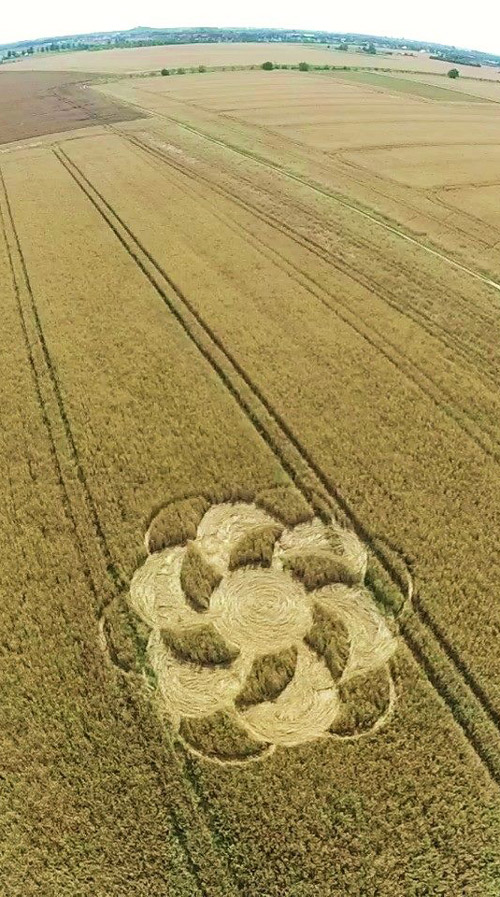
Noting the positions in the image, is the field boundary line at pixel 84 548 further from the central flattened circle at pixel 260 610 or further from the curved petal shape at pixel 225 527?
the central flattened circle at pixel 260 610

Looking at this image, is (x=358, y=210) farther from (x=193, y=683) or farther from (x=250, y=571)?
(x=193, y=683)

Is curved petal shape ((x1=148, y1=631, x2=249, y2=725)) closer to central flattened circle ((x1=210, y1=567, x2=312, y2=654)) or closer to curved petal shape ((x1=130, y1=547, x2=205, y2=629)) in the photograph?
central flattened circle ((x1=210, y1=567, x2=312, y2=654))

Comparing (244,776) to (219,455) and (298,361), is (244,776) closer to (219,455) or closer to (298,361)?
(219,455)

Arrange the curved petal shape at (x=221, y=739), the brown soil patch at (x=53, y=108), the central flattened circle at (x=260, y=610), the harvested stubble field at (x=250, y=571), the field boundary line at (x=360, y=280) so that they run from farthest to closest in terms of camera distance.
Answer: the brown soil patch at (x=53, y=108), the field boundary line at (x=360, y=280), the central flattened circle at (x=260, y=610), the curved petal shape at (x=221, y=739), the harvested stubble field at (x=250, y=571)

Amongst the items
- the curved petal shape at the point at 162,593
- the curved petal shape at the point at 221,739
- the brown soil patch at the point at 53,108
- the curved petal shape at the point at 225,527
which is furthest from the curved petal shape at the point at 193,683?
the brown soil patch at the point at 53,108

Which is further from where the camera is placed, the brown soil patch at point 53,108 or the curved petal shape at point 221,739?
the brown soil patch at point 53,108

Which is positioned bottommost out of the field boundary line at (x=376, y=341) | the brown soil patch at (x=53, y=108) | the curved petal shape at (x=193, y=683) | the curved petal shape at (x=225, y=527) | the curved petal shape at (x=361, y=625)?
the curved petal shape at (x=193, y=683)

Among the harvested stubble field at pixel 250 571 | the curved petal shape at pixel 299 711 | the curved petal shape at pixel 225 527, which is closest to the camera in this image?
the harvested stubble field at pixel 250 571

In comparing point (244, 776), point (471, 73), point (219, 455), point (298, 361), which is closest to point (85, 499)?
point (219, 455)
